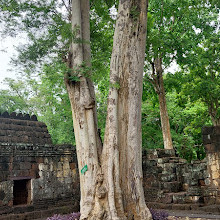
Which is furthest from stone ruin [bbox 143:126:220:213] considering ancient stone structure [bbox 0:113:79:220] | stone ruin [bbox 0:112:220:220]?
ancient stone structure [bbox 0:113:79:220]

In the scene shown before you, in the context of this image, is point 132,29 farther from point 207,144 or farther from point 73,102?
point 207,144

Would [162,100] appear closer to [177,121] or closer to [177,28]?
[177,28]

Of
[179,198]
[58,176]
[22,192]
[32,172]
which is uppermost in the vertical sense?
[32,172]

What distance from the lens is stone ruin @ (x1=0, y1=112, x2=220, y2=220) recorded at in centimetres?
904

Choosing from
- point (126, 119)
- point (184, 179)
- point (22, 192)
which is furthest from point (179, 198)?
point (22, 192)

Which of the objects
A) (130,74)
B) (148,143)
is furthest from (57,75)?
(148,143)

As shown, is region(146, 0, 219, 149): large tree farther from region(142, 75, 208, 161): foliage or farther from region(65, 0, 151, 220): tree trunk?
region(65, 0, 151, 220): tree trunk

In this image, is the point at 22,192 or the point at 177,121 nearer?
the point at 22,192

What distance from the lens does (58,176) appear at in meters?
10.5

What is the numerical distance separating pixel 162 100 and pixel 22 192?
25.4 feet

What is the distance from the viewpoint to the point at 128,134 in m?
5.92

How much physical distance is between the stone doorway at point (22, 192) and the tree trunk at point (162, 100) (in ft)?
22.1

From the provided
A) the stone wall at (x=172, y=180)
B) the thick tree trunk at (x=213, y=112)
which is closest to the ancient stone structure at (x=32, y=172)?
the stone wall at (x=172, y=180)

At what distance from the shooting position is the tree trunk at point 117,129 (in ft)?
18.2
